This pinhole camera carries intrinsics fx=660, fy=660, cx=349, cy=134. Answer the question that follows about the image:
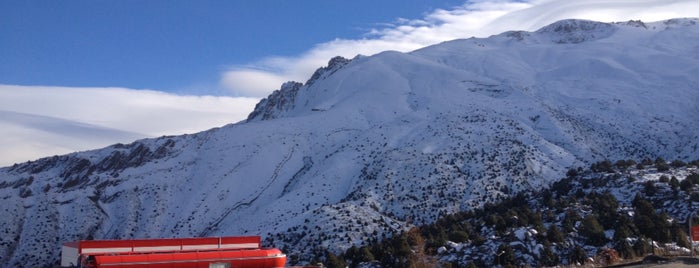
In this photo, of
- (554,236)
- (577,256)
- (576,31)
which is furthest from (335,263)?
(576,31)

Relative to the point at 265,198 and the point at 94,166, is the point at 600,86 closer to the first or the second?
the point at 265,198

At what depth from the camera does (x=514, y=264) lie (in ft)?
117

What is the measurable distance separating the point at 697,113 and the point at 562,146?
26.9 metres

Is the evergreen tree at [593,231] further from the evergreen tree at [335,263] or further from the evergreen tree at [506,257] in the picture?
the evergreen tree at [335,263]

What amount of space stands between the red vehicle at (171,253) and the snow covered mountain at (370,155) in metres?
25.4

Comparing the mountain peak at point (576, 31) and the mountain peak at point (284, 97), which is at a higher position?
the mountain peak at point (576, 31)

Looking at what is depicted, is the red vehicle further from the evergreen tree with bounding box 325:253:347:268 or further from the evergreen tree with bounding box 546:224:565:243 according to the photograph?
the evergreen tree with bounding box 546:224:565:243

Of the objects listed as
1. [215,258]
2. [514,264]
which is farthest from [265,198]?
[215,258]

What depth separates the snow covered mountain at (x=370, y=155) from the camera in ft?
212

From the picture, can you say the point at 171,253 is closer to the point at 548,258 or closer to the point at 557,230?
the point at 548,258

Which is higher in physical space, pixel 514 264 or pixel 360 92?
pixel 360 92

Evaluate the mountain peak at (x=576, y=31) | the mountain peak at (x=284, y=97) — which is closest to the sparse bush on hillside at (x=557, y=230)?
the mountain peak at (x=284, y=97)

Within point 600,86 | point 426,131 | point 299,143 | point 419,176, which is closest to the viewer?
point 419,176

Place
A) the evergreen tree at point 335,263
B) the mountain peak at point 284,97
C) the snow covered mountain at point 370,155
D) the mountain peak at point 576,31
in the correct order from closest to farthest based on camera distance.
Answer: the evergreen tree at point 335,263, the snow covered mountain at point 370,155, the mountain peak at point 284,97, the mountain peak at point 576,31
